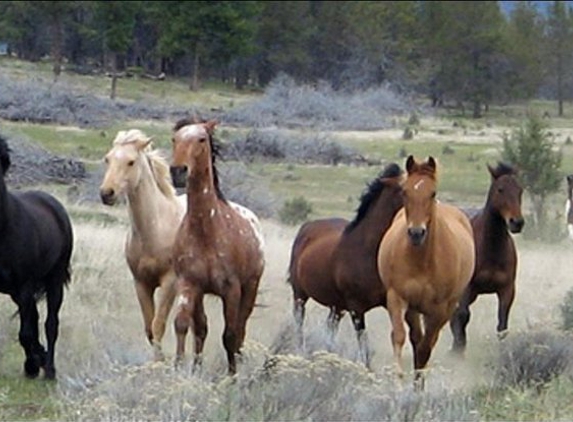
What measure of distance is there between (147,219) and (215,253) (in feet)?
4.37

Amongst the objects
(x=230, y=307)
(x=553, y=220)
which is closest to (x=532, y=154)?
(x=553, y=220)

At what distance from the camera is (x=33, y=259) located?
37.9 ft

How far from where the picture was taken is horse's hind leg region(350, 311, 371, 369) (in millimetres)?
10924

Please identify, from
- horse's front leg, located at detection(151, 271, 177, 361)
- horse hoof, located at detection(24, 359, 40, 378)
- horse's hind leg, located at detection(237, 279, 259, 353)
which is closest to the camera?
horse's hind leg, located at detection(237, 279, 259, 353)

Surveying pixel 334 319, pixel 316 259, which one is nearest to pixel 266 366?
pixel 334 319

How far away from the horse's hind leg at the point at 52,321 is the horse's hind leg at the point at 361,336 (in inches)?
99.4

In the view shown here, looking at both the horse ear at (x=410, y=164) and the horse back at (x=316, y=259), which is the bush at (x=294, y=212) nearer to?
the horse back at (x=316, y=259)

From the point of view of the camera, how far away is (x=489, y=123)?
60.7m

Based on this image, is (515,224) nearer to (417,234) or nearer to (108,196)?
(417,234)

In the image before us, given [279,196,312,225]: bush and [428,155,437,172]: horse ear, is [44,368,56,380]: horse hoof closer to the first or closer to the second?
[428,155,437,172]: horse ear

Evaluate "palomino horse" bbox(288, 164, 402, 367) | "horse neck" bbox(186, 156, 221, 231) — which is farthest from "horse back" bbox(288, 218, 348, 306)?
"horse neck" bbox(186, 156, 221, 231)

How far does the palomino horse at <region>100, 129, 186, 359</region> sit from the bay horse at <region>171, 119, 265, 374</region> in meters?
0.78

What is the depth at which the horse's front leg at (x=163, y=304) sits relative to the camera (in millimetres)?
11336

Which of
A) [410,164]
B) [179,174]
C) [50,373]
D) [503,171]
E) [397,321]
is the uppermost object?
[410,164]
